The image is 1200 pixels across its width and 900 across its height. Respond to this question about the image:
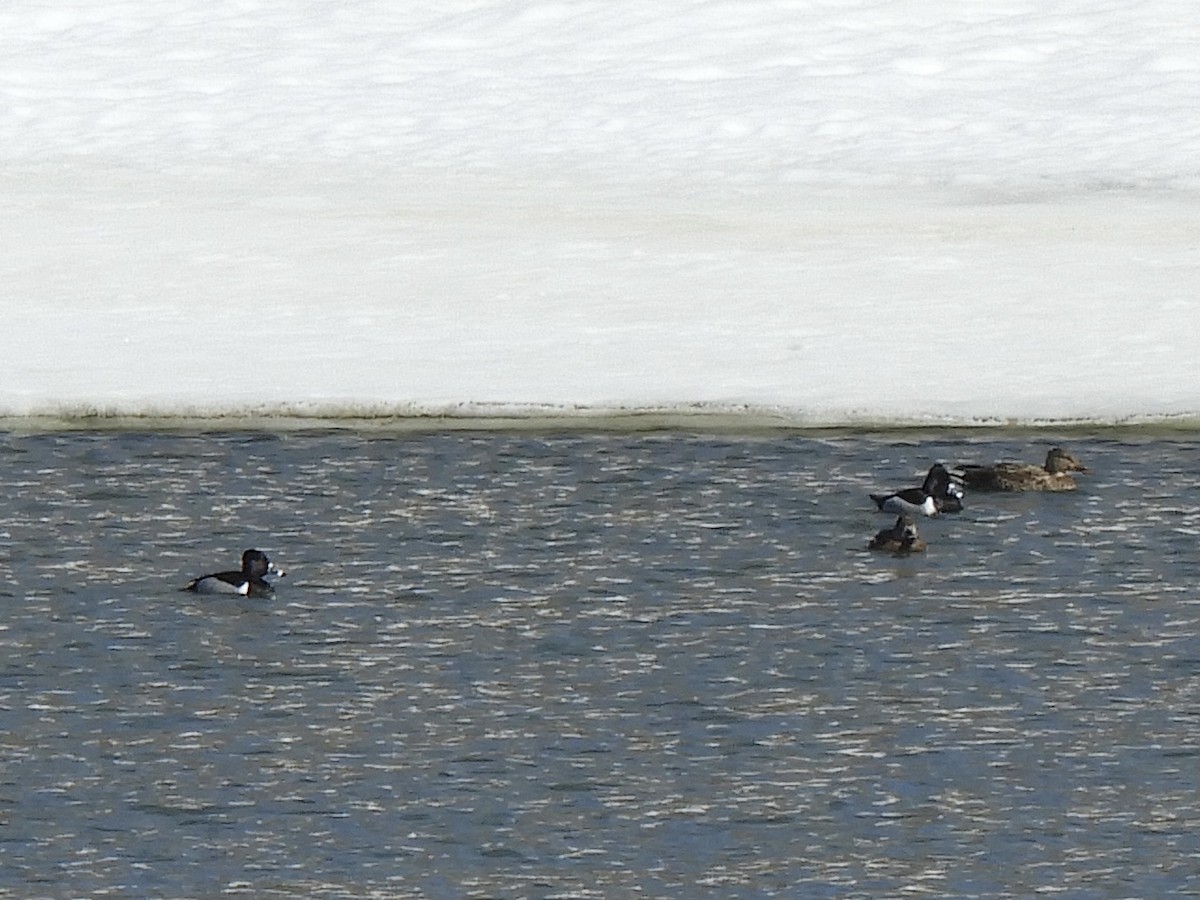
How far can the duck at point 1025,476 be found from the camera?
10.2m

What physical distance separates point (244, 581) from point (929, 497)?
2.62 meters

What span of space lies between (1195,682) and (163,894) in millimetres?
3214

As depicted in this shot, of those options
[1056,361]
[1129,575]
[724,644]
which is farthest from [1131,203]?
[724,644]

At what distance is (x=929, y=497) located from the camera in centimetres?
988

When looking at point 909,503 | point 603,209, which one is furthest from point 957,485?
point 603,209

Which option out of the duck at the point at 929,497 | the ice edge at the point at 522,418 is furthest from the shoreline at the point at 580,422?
the duck at the point at 929,497

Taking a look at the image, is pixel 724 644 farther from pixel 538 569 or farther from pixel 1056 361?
pixel 1056 361

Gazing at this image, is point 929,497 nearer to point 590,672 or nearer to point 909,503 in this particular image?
point 909,503

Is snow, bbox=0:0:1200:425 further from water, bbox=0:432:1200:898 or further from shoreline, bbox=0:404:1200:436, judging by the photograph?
water, bbox=0:432:1200:898

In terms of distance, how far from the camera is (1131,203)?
14766 millimetres

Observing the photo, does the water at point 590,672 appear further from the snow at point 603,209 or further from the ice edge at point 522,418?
the snow at point 603,209

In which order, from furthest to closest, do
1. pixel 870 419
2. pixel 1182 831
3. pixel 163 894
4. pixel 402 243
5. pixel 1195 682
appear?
pixel 402 243, pixel 870 419, pixel 1195 682, pixel 1182 831, pixel 163 894

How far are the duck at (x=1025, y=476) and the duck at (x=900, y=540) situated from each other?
0.91 m

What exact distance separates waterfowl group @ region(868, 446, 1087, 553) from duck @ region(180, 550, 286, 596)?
2119 mm
